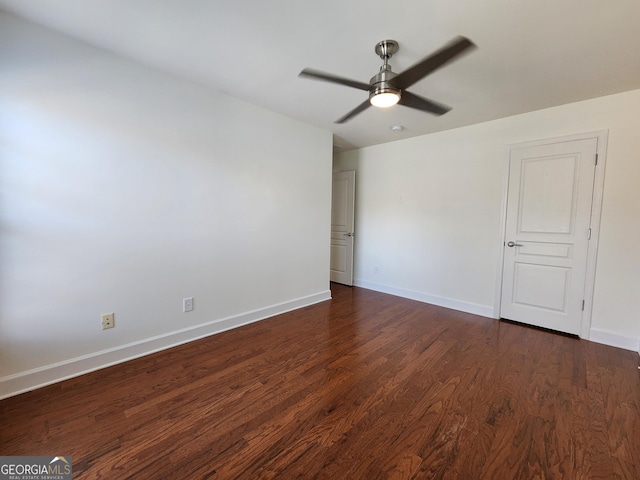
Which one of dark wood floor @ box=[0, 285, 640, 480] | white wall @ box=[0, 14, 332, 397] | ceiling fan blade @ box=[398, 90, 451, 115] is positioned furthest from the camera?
ceiling fan blade @ box=[398, 90, 451, 115]

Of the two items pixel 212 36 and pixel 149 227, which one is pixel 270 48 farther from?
pixel 149 227

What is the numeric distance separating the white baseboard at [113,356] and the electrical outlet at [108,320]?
0.65 feet

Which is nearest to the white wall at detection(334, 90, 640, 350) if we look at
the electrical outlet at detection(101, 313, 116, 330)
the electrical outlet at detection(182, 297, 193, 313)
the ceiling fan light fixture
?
the ceiling fan light fixture

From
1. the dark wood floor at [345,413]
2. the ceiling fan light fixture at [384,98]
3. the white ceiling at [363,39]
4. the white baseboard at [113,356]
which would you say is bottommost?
the dark wood floor at [345,413]

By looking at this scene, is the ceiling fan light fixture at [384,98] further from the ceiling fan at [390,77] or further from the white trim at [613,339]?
the white trim at [613,339]

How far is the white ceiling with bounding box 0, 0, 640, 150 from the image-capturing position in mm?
1600

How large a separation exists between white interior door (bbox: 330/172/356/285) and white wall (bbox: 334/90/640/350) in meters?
0.18

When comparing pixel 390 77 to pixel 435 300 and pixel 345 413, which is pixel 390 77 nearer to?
pixel 345 413

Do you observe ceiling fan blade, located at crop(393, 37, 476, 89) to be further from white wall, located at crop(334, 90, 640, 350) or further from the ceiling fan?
white wall, located at crop(334, 90, 640, 350)

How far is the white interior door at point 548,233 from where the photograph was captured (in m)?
2.82

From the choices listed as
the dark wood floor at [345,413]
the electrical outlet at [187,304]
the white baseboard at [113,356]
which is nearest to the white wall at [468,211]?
the dark wood floor at [345,413]

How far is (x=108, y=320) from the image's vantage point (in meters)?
2.17

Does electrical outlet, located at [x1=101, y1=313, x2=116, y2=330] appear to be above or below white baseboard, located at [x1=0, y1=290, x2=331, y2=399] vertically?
above

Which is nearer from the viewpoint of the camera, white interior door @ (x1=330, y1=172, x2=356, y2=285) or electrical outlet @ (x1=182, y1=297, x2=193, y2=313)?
electrical outlet @ (x1=182, y1=297, x2=193, y2=313)
